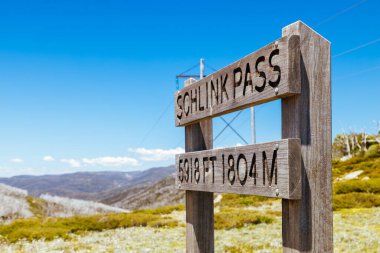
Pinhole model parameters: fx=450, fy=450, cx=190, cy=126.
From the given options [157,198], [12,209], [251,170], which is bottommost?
[157,198]

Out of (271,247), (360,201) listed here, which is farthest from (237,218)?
(360,201)

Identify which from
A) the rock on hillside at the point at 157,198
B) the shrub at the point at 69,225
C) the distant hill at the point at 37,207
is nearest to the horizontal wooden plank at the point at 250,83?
the shrub at the point at 69,225

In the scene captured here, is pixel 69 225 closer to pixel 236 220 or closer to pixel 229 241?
pixel 236 220

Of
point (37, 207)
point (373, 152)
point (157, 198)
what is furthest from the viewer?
point (157, 198)

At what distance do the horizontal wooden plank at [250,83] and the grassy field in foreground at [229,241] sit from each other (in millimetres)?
4832

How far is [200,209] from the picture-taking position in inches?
282

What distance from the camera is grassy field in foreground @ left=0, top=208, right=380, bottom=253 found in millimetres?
10531

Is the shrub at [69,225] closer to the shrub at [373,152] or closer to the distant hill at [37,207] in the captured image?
the distant hill at [37,207]

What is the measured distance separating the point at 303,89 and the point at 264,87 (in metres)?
0.49

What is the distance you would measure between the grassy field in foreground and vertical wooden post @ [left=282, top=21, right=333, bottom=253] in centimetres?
583

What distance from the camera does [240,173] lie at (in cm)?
519

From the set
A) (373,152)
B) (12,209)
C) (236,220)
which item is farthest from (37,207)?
(373,152)

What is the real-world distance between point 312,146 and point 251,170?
0.86 m

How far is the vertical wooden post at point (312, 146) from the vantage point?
169 inches
